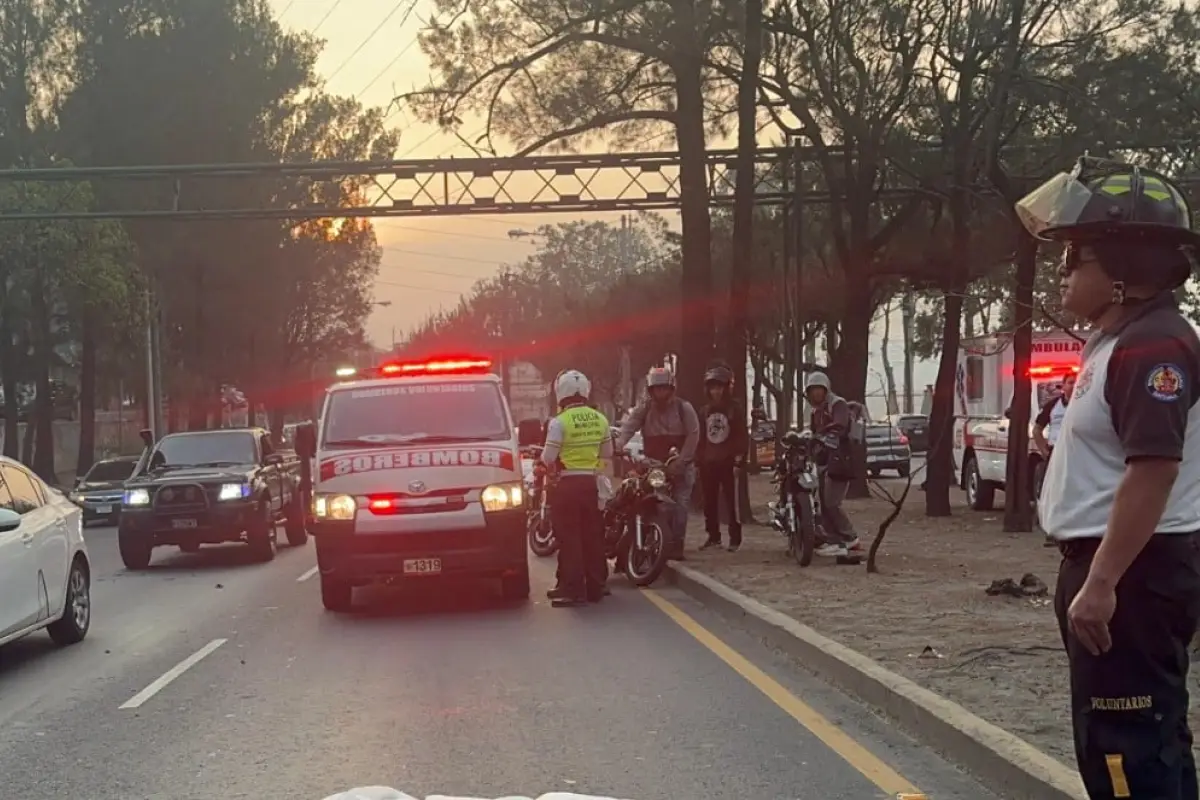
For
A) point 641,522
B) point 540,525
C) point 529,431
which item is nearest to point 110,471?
point 540,525

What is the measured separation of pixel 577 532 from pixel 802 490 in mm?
2694

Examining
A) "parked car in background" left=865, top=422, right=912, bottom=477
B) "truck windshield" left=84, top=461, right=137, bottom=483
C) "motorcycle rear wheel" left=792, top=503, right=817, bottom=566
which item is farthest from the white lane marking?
"parked car in background" left=865, top=422, right=912, bottom=477

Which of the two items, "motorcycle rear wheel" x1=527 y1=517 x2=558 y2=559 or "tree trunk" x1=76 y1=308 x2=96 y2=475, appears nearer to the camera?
"motorcycle rear wheel" x1=527 y1=517 x2=558 y2=559

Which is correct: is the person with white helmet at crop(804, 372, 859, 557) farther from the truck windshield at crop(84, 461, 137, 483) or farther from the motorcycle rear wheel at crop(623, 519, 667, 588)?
the truck windshield at crop(84, 461, 137, 483)

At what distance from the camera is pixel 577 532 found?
1290cm

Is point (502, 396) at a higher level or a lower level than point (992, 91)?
lower

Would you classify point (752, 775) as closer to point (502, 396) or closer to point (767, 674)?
point (767, 674)

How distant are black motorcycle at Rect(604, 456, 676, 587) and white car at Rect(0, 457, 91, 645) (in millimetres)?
5024

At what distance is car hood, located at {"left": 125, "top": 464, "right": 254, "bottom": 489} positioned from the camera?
18.5 m

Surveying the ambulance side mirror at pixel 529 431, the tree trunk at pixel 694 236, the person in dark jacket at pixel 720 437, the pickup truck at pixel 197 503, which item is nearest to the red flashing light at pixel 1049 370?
the tree trunk at pixel 694 236

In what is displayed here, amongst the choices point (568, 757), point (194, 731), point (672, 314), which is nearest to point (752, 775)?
point (568, 757)

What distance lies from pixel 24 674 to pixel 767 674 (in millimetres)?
5235

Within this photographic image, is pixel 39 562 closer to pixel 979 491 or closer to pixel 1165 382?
pixel 1165 382

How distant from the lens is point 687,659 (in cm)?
1005
